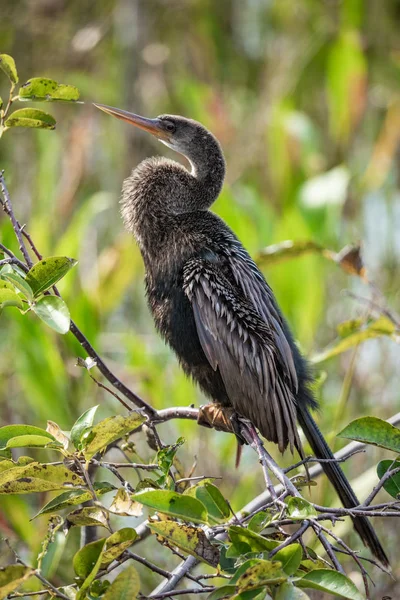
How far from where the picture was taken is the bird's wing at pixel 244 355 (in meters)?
2.32

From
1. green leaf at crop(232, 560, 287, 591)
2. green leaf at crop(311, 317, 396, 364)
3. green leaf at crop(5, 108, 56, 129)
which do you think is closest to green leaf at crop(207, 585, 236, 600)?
green leaf at crop(232, 560, 287, 591)

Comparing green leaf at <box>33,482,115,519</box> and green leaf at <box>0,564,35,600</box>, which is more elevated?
green leaf at <box>33,482,115,519</box>

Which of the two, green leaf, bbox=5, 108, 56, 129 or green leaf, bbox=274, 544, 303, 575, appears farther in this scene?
green leaf, bbox=5, 108, 56, 129

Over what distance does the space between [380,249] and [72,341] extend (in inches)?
91.2

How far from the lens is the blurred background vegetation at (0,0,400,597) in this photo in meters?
3.60

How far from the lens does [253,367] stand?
2.33 m

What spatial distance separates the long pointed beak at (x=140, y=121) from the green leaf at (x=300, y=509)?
1.61 metres

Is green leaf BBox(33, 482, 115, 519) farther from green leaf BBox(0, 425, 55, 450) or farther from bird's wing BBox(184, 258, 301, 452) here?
bird's wing BBox(184, 258, 301, 452)

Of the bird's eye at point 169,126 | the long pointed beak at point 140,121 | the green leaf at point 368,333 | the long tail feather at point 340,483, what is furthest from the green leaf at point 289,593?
the bird's eye at point 169,126

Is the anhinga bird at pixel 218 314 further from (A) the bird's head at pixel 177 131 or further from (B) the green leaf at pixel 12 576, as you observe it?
(B) the green leaf at pixel 12 576

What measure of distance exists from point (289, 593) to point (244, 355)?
1.08 metres

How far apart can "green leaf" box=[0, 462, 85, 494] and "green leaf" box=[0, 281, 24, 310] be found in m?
0.30

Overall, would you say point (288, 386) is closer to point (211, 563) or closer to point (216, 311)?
point (216, 311)

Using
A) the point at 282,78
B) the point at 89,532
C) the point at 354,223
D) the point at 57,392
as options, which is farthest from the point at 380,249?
the point at 89,532
